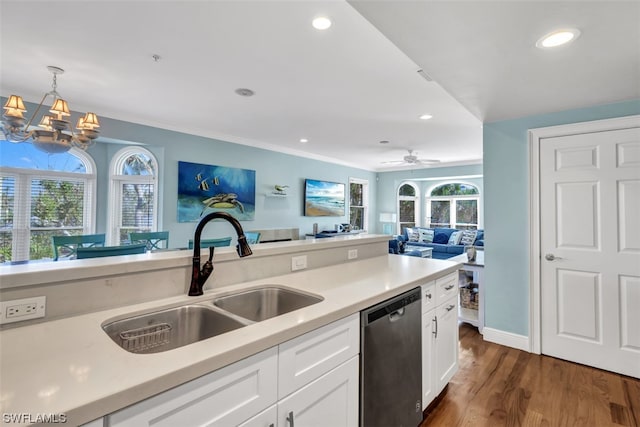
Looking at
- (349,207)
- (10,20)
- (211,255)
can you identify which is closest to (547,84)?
(211,255)

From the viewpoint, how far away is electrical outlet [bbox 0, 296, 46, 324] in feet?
3.18

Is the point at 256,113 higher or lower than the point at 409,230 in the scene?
higher

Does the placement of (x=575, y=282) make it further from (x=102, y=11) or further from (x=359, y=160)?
(x=359, y=160)

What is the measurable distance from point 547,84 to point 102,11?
312cm

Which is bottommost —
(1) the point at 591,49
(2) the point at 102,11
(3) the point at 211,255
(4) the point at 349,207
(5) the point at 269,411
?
(5) the point at 269,411

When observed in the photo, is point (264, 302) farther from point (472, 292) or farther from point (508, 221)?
point (472, 292)

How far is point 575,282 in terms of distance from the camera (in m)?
2.69

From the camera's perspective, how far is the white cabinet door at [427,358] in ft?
6.03

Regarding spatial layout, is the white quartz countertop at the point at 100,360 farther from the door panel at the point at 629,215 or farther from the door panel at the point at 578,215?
the door panel at the point at 629,215

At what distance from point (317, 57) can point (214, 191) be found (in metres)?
3.15

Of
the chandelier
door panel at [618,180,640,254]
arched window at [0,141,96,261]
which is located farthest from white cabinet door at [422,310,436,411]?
arched window at [0,141,96,261]

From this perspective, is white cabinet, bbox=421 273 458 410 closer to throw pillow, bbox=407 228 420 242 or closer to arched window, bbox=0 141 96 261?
arched window, bbox=0 141 96 261

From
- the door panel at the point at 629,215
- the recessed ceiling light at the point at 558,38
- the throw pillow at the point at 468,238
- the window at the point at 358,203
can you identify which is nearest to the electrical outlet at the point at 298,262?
the recessed ceiling light at the point at 558,38

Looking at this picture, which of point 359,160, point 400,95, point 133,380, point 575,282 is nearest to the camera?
point 133,380
